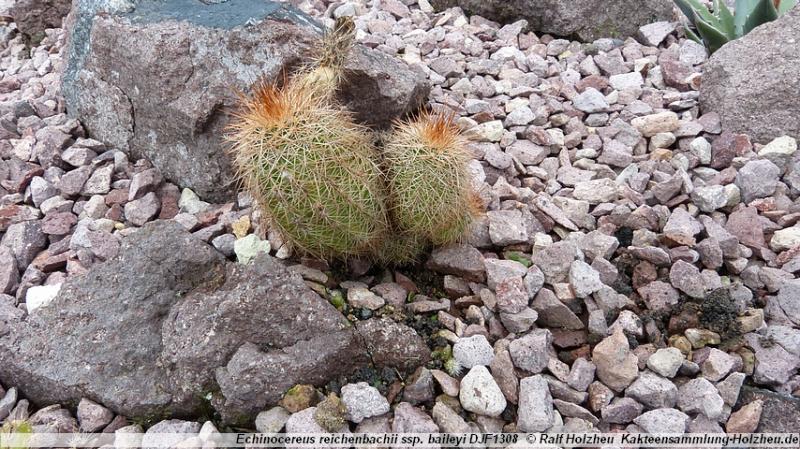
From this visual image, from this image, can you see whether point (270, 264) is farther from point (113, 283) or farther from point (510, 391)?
point (510, 391)

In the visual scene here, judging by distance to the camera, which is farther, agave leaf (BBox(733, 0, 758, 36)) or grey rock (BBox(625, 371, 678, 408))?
agave leaf (BBox(733, 0, 758, 36))

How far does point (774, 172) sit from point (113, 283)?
304cm

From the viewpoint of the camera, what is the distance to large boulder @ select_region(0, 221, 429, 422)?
2.24m

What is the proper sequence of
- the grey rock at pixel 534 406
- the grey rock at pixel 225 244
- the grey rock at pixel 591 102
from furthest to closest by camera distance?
the grey rock at pixel 591 102
the grey rock at pixel 225 244
the grey rock at pixel 534 406

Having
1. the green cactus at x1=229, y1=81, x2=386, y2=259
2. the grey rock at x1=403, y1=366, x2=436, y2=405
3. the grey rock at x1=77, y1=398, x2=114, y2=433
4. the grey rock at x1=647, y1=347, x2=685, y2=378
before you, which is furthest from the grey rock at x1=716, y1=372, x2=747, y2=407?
the grey rock at x1=77, y1=398, x2=114, y2=433

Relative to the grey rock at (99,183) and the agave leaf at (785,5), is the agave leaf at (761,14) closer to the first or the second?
the agave leaf at (785,5)

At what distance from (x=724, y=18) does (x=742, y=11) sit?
118 mm

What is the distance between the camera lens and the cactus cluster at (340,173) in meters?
2.28

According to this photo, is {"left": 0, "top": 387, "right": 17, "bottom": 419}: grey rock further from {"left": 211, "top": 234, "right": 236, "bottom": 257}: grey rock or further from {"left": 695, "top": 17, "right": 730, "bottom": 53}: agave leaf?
{"left": 695, "top": 17, "right": 730, "bottom": 53}: agave leaf

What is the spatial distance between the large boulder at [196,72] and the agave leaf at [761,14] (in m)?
2.30

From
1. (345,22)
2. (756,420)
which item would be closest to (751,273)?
(756,420)

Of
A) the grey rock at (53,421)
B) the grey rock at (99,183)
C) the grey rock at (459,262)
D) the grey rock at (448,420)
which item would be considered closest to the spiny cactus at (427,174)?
the grey rock at (459,262)

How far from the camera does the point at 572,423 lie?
7.59ft

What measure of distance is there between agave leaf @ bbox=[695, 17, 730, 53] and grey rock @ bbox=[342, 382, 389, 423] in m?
3.28
